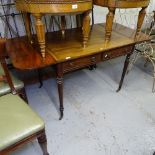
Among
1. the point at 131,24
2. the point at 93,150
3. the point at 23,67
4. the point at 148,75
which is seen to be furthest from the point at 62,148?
the point at 131,24

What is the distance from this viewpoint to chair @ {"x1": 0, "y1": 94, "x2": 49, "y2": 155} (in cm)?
100

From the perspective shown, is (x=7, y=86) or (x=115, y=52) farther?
(x=115, y=52)

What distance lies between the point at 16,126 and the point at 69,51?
678 millimetres

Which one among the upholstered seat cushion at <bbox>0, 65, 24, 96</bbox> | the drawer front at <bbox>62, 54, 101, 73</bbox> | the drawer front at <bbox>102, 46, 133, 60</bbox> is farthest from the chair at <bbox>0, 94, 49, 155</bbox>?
the drawer front at <bbox>102, 46, 133, 60</bbox>

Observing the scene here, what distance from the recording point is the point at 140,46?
224 cm

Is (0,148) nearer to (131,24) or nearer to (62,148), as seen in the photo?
(62,148)

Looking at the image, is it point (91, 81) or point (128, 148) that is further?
point (91, 81)

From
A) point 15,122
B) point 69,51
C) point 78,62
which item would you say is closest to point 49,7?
point 69,51

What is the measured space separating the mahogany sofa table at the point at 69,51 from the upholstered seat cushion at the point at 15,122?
25cm

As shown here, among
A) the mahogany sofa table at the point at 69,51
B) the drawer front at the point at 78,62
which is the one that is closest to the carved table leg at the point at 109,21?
the mahogany sofa table at the point at 69,51

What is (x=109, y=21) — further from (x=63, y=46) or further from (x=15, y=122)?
(x=15, y=122)

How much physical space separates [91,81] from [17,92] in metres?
1.05

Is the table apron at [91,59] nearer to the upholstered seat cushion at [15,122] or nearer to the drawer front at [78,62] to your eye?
the drawer front at [78,62]

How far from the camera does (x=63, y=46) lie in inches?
59.4
